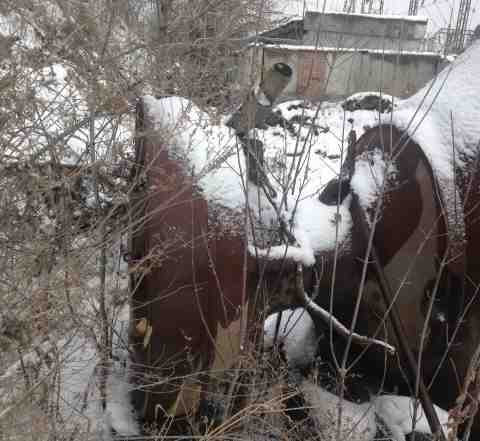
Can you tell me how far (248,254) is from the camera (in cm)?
245

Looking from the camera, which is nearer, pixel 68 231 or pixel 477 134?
pixel 477 134

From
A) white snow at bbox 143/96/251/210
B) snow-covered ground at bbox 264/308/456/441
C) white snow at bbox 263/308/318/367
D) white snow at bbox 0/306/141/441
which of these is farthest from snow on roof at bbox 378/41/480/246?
white snow at bbox 0/306/141/441

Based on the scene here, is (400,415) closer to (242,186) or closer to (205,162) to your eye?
(242,186)

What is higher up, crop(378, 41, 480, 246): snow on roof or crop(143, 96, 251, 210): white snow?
crop(378, 41, 480, 246): snow on roof

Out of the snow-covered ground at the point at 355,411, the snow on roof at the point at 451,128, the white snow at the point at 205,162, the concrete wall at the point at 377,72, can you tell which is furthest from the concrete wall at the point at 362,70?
the white snow at the point at 205,162

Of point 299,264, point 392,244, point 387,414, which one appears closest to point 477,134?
point 392,244

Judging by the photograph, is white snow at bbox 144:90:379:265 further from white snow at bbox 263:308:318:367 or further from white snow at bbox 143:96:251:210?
white snow at bbox 263:308:318:367

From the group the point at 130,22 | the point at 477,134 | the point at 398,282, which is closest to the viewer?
the point at 477,134

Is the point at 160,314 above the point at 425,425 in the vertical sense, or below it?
above

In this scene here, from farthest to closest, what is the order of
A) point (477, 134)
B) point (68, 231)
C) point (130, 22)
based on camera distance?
point (130, 22) < point (68, 231) < point (477, 134)

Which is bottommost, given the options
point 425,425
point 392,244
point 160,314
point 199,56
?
point 425,425

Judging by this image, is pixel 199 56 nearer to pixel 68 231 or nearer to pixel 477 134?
pixel 68 231

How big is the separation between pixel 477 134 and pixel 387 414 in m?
1.73

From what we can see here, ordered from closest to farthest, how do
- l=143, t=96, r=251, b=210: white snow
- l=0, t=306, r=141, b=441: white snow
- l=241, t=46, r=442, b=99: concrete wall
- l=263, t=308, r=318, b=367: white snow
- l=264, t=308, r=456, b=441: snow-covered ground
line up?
l=143, t=96, r=251, b=210: white snow
l=0, t=306, r=141, b=441: white snow
l=264, t=308, r=456, b=441: snow-covered ground
l=263, t=308, r=318, b=367: white snow
l=241, t=46, r=442, b=99: concrete wall
